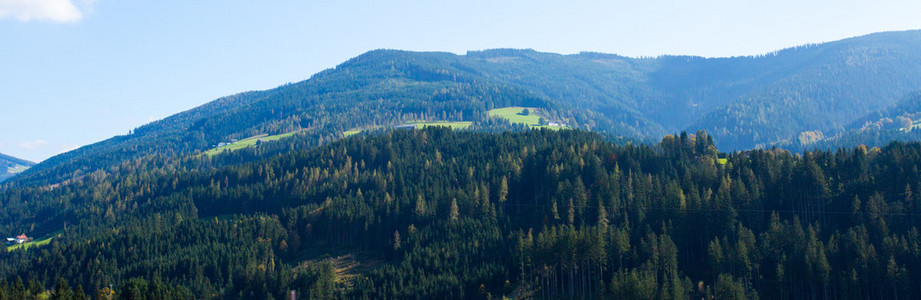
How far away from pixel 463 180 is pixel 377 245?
1187 inches

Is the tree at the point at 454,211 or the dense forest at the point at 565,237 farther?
the tree at the point at 454,211

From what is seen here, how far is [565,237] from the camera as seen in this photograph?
121 metres

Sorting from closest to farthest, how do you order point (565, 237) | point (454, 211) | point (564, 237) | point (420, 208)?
point (565, 237)
point (564, 237)
point (454, 211)
point (420, 208)

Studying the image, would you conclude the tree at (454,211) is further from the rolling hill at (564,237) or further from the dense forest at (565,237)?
the rolling hill at (564,237)

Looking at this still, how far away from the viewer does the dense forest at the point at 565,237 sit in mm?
109756

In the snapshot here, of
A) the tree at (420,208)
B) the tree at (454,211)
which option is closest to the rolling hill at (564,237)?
the tree at (420,208)

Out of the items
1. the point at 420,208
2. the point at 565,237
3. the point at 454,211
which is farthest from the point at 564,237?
the point at 420,208

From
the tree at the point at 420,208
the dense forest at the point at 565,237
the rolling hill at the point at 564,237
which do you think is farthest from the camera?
the tree at the point at 420,208

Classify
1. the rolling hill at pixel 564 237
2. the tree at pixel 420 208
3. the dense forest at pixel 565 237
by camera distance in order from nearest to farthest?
1. the dense forest at pixel 565 237
2. the rolling hill at pixel 564 237
3. the tree at pixel 420 208

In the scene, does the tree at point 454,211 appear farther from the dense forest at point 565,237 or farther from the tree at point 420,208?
the tree at point 420,208

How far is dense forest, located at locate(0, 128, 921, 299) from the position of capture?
110 meters

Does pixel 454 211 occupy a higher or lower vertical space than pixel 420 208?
lower

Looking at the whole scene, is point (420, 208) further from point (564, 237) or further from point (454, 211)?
point (564, 237)

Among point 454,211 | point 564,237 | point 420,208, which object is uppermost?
point 420,208
